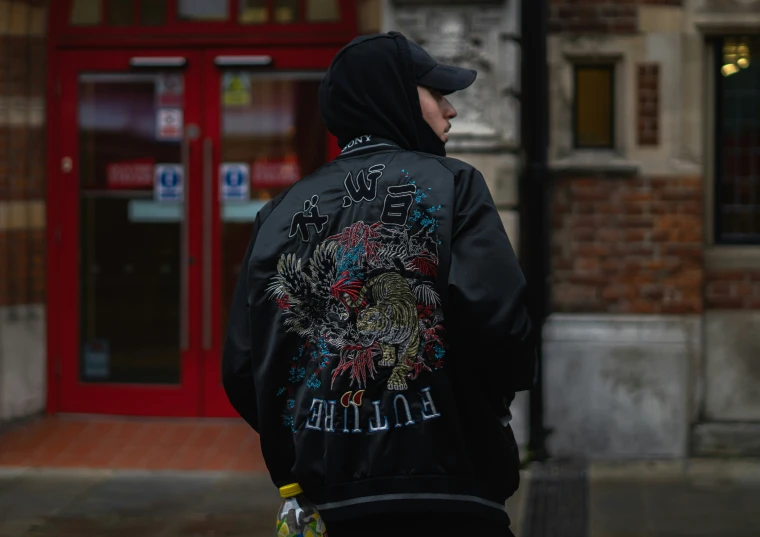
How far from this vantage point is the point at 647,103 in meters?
7.12

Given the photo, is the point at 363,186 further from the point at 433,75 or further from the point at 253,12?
the point at 253,12

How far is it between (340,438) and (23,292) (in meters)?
5.94

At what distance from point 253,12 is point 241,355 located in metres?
5.61

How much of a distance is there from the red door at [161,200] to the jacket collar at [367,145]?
17.1 ft

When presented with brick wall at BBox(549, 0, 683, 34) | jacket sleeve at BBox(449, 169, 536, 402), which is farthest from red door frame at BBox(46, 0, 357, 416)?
jacket sleeve at BBox(449, 169, 536, 402)

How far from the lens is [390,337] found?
2551 millimetres

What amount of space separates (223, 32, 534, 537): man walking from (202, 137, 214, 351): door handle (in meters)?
5.40

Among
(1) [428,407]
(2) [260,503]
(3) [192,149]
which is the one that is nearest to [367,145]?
(1) [428,407]

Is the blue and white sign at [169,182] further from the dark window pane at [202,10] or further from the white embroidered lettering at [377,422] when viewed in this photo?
the white embroidered lettering at [377,422]

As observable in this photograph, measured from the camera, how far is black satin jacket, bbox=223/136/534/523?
2533mm

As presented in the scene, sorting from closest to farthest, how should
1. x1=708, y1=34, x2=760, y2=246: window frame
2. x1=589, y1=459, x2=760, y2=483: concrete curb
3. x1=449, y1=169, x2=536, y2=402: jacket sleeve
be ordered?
1. x1=449, y1=169, x2=536, y2=402: jacket sleeve
2. x1=589, y1=459, x2=760, y2=483: concrete curb
3. x1=708, y1=34, x2=760, y2=246: window frame

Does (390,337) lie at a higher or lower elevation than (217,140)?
lower

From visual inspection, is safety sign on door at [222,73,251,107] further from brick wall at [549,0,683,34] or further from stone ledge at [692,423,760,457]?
stone ledge at [692,423,760,457]

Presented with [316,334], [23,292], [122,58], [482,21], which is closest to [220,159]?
[122,58]
